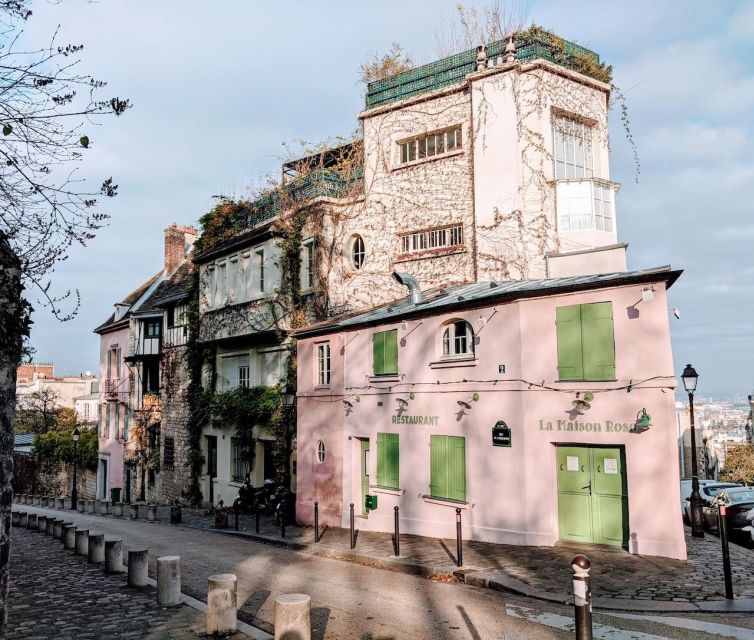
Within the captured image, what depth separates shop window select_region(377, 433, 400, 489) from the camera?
16.0m

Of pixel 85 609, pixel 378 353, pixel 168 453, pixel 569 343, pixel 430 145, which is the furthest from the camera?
pixel 168 453

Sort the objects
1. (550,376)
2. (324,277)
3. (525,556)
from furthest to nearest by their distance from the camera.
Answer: (324,277) → (550,376) → (525,556)

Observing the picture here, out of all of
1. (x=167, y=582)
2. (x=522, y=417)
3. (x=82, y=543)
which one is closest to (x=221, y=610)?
(x=167, y=582)

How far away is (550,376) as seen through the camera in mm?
13078

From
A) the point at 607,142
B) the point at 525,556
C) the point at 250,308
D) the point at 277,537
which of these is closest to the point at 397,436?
the point at 277,537

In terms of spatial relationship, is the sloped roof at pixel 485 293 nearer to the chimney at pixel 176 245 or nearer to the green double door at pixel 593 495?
the green double door at pixel 593 495

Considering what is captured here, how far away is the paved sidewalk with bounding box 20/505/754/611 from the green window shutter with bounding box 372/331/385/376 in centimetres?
403

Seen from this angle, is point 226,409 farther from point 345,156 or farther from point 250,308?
point 345,156

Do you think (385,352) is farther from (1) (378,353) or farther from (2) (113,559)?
(2) (113,559)

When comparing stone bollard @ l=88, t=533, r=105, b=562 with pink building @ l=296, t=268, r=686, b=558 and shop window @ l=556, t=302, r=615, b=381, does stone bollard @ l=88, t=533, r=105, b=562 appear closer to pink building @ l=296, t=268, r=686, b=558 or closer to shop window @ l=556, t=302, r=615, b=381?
pink building @ l=296, t=268, r=686, b=558

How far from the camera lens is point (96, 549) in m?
12.5

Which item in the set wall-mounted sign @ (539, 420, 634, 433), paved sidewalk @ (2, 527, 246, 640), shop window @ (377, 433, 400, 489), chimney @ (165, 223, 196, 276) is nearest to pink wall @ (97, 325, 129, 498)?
chimney @ (165, 223, 196, 276)

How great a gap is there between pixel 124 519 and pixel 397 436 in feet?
43.3

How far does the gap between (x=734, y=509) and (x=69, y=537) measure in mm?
15217
